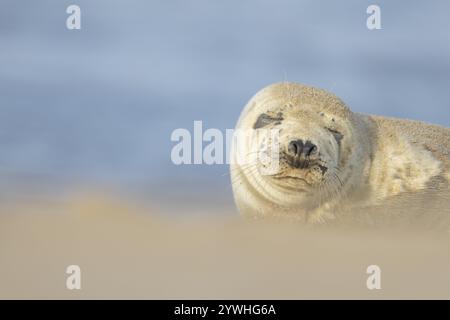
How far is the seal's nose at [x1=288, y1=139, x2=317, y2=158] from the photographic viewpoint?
34.4ft

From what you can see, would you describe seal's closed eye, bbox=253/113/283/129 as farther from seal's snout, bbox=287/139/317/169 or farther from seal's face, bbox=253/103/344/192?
seal's snout, bbox=287/139/317/169

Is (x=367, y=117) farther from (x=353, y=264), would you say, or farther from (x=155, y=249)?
(x=155, y=249)

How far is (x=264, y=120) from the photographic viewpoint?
1164 cm

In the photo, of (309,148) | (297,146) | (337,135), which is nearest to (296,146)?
(297,146)

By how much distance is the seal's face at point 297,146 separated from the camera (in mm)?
10672

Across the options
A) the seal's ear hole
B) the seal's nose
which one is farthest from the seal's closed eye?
the seal's nose

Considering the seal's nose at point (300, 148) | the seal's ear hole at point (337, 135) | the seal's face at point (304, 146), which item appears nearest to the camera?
the seal's nose at point (300, 148)

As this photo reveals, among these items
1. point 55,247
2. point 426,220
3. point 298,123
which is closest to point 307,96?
point 298,123

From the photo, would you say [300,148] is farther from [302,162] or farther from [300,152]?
[302,162]

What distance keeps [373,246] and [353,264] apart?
91 cm

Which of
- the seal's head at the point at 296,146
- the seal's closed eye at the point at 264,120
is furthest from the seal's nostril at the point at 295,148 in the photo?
the seal's closed eye at the point at 264,120

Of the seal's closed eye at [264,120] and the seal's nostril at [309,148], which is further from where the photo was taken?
the seal's closed eye at [264,120]

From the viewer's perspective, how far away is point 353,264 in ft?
32.4

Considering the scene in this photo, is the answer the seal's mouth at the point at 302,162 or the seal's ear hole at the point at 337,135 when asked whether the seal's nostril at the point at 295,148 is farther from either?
the seal's ear hole at the point at 337,135
